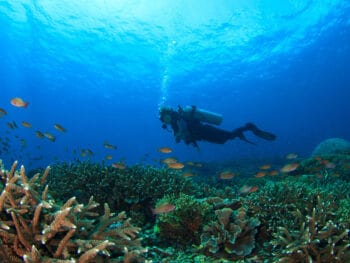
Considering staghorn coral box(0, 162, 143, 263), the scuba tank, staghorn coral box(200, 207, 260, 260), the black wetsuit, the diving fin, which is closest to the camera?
staghorn coral box(0, 162, 143, 263)

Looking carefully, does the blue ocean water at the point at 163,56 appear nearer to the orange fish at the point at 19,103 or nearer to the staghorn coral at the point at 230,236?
the orange fish at the point at 19,103

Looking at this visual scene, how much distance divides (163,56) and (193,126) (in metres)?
30.5

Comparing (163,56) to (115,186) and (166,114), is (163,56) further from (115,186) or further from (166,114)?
(115,186)

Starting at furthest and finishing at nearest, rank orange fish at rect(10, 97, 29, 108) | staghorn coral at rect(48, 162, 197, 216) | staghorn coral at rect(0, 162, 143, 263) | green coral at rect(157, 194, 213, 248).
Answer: orange fish at rect(10, 97, 29, 108)
staghorn coral at rect(48, 162, 197, 216)
green coral at rect(157, 194, 213, 248)
staghorn coral at rect(0, 162, 143, 263)

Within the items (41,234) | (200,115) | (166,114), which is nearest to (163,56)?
(200,115)

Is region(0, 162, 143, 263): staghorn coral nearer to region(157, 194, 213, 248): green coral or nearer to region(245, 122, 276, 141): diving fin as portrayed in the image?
region(157, 194, 213, 248): green coral

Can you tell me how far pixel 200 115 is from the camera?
13141mm

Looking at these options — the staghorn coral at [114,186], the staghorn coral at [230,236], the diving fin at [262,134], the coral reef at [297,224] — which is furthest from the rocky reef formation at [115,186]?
the diving fin at [262,134]

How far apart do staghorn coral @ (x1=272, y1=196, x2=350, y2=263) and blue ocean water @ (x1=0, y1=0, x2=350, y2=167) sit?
25.5 feet

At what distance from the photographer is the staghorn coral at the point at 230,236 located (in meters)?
4.70

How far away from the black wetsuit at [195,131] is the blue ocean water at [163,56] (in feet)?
6.72

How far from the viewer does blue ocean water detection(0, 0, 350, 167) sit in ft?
101

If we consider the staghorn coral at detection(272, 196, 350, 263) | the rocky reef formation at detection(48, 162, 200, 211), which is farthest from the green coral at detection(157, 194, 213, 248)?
the staghorn coral at detection(272, 196, 350, 263)

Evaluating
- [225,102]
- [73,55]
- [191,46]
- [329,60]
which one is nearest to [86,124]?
[225,102]
